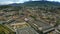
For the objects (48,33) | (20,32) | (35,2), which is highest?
(20,32)

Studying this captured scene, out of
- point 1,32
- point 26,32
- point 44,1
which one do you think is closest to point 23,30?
point 26,32

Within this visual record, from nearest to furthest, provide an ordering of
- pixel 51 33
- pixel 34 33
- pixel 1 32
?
1. pixel 1 32
2. pixel 34 33
3. pixel 51 33

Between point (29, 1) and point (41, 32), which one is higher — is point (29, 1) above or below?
below

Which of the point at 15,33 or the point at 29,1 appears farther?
the point at 29,1

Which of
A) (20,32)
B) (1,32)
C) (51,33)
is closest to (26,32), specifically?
(20,32)

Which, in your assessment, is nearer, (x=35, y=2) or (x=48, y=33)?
(x=48, y=33)

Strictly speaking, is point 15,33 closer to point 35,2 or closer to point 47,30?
point 47,30

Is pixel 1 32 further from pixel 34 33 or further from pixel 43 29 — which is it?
pixel 43 29

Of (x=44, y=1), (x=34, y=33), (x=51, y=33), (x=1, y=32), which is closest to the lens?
(x=1, y=32)

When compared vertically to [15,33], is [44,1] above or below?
below
